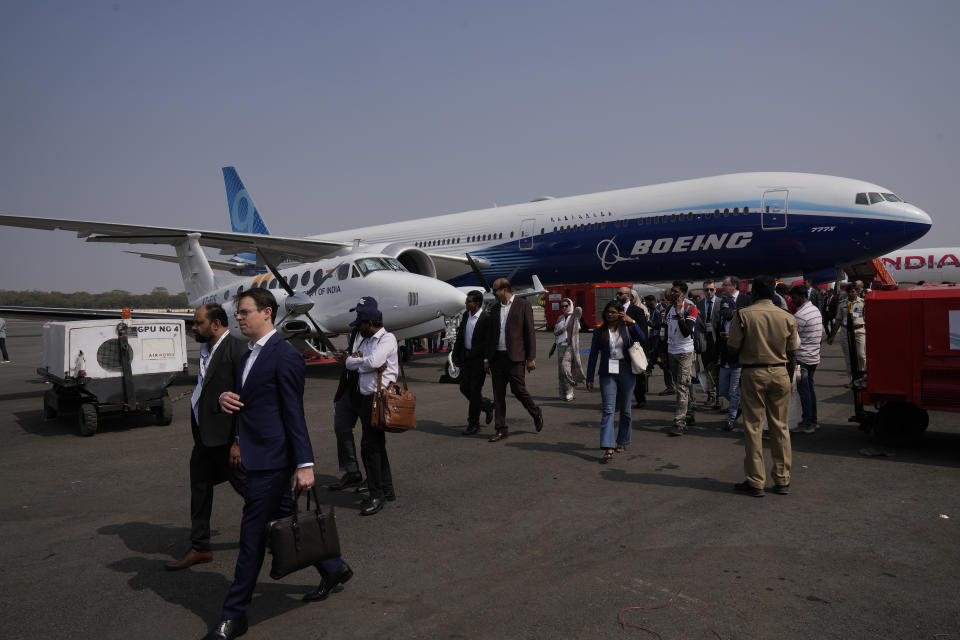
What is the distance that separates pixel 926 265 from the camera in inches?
1727

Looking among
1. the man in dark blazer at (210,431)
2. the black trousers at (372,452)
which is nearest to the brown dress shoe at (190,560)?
the man in dark blazer at (210,431)

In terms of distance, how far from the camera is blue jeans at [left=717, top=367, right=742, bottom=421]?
26.3 feet

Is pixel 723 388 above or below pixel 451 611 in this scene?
above

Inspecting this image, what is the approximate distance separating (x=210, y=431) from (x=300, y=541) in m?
1.23

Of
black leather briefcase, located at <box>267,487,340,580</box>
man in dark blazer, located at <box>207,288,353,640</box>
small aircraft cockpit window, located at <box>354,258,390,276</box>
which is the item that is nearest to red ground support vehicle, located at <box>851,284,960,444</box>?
black leather briefcase, located at <box>267,487,340,580</box>

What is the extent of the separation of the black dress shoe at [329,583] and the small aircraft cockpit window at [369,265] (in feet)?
32.4

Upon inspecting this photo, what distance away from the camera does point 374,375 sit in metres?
5.35

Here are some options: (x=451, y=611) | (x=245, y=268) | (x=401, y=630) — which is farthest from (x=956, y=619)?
(x=245, y=268)

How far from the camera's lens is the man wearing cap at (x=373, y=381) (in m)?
5.13

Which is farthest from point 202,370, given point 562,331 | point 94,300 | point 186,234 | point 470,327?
point 94,300

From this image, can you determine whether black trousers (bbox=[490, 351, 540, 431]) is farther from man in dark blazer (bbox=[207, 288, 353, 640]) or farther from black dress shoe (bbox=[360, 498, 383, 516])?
man in dark blazer (bbox=[207, 288, 353, 640])

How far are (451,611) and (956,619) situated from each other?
2749 millimetres

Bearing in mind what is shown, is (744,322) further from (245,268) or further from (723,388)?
(245,268)

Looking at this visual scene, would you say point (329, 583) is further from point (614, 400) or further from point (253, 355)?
point (614, 400)
